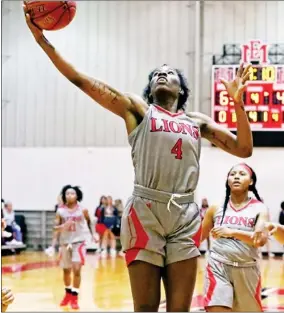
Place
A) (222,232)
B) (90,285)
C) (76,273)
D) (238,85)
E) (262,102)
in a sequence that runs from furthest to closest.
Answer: (262,102), (90,285), (76,273), (222,232), (238,85)

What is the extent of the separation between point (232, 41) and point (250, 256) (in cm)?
1354

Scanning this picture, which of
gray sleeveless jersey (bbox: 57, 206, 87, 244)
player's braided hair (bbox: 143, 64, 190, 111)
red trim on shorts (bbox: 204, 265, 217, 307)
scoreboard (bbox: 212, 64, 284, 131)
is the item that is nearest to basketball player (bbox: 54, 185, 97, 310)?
gray sleeveless jersey (bbox: 57, 206, 87, 244)

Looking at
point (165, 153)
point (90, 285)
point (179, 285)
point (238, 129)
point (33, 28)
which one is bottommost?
point (90, 285)

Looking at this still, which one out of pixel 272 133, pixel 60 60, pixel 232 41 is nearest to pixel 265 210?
pixel 60 60

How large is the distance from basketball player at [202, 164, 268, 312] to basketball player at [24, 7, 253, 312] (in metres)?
1.78

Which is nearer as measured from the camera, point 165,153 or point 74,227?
point 165,153

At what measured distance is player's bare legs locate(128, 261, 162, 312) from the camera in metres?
3.33

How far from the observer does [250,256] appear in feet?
17.7

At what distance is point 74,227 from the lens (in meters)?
9.03

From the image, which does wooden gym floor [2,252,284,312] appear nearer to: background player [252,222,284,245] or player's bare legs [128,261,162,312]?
background player [252,222,284,245]

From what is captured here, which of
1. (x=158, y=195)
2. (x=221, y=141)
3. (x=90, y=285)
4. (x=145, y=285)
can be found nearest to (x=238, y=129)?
(x=221, y=141)

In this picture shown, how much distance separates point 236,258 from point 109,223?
1211cm

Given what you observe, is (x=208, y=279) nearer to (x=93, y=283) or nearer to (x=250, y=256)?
(x=250, y=256)

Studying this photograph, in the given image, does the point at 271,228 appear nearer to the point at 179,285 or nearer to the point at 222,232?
the point at 179,285
